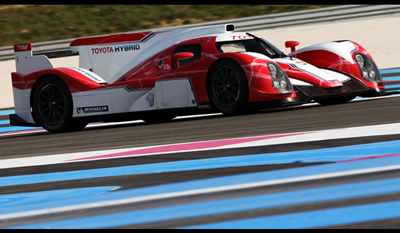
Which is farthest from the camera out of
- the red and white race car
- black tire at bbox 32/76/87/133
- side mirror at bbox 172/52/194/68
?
black tire at bbox 32/76/87/133

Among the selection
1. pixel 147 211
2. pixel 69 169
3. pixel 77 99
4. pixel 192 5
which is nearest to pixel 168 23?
pixel 192 5

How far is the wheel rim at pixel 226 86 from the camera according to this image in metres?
8.45

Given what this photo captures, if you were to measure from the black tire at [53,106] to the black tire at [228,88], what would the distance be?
7.37ft

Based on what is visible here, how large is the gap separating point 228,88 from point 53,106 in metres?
Result: 2.76

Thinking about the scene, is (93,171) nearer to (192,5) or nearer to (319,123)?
(319,123)

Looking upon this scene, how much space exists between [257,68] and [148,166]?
3.25 meters

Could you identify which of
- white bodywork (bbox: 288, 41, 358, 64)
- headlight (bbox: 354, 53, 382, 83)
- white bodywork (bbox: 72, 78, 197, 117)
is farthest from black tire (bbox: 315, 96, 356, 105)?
Answer: white bodywork (bbox: 72, 78, 197, 117)

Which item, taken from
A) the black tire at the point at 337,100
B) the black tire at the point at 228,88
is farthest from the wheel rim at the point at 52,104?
the black tire at the point at 337,100

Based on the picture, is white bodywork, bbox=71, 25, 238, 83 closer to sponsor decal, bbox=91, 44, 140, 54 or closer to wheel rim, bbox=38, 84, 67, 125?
sponsor decal, bbox=91, 44, 140, 54

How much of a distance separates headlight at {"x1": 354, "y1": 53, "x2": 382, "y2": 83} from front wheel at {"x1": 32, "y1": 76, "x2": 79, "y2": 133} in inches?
156

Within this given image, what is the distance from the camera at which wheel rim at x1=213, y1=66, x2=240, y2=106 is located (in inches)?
332

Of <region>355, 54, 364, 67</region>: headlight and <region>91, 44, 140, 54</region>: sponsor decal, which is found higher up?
<region>91, 44, 140, 54</region>: sponsor decal

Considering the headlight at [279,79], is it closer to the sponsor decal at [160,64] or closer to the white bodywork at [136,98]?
the white bodywork at [136,98]

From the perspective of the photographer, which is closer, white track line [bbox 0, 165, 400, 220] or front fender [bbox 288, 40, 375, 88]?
white track line [bbox 0, 165, 400, 220]
